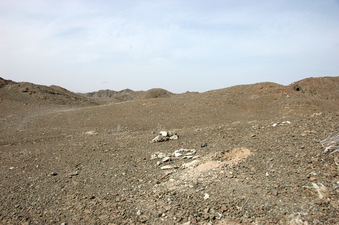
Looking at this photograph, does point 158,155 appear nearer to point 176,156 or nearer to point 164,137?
point 176,156

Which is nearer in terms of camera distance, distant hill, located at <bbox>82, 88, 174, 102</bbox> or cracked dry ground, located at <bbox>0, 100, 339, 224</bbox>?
cracked dry ground, located at <bbox>0, 100, 339, 224</bbox>

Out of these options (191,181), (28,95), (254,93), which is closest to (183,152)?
(191,181)

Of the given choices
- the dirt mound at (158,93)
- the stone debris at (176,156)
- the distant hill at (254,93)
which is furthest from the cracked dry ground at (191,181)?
the dirt mound at (158,93)

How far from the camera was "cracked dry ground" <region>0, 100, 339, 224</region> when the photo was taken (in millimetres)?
3896

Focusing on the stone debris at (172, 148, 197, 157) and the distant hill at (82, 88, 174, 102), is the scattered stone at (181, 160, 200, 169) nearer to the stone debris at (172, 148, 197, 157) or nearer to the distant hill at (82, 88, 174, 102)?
the stone debris at (172, 148, 197, 157)

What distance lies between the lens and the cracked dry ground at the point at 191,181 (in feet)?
12.8

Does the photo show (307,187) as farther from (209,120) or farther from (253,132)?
(209,120)

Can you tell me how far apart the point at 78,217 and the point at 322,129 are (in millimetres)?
5471

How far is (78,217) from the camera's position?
4.18 metres

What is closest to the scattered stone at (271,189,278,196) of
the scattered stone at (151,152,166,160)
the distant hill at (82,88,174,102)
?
the scattered stone at (151,152,166,160)

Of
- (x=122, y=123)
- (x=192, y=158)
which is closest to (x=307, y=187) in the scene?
(x=192, y=158)

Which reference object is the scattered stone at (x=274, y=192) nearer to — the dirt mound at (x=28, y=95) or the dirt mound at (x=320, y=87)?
the dirt mound at (x=320, y=87)

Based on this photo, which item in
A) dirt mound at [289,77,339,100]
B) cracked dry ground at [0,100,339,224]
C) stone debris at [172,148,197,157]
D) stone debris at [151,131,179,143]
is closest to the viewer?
cracked dry ground at [0,100,339,224]

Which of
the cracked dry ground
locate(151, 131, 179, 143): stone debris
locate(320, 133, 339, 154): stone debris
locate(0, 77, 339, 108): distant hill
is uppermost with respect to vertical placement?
locate(0, 77, 339, 108): distant hill
